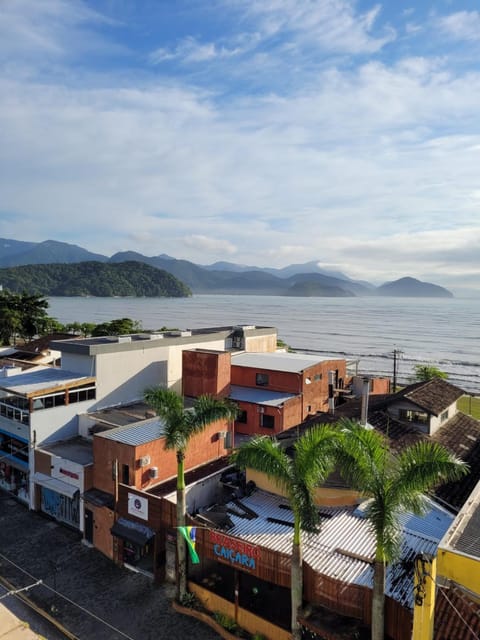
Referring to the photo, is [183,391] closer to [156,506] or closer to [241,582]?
[156,506]

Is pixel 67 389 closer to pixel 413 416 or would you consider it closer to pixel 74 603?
pixel 74 603

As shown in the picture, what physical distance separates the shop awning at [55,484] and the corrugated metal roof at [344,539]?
29.3ft

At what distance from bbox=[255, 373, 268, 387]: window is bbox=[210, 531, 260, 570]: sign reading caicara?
20158mm

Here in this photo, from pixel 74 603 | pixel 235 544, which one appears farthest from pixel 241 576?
pixel 74 603

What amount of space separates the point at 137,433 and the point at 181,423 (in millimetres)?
7198

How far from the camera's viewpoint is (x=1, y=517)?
2530 cm

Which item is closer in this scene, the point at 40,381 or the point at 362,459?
the point at 362,459

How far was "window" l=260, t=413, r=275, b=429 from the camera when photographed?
33625 millimetres

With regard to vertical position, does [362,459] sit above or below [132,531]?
above

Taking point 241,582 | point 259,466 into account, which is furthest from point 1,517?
point 259,466

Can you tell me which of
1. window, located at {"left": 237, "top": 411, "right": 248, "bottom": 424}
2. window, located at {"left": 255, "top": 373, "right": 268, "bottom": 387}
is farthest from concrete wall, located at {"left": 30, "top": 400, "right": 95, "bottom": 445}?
window, located at {"left": 255, "top": 373, "right": 268, "bottom": 387}

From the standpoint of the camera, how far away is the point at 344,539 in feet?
56.3

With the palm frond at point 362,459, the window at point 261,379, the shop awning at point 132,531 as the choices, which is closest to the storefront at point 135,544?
the shop awning at point 132,531

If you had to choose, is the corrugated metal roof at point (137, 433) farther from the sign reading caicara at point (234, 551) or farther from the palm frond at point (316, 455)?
the palm frond at point (316, 455)
